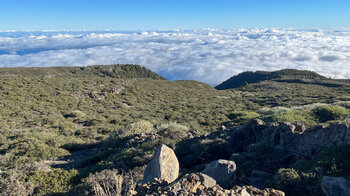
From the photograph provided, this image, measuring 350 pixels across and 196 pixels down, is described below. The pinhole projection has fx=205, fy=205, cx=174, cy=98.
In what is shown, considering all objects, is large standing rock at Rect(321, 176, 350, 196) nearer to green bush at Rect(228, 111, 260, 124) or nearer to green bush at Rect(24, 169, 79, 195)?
green bush at Rect(24, 169, 79, 195)

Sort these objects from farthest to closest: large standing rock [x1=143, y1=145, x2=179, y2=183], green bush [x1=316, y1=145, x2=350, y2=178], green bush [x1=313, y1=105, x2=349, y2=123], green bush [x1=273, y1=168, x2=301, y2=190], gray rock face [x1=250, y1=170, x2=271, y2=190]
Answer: green bush [x1=313, y1=105, x2=349, y2=123] < large standing rock [x1=143, y1=145, x2=179, y2=183] < gray rock face [x1=250, y1=170, x2=271, y2=190] < green bush [x1=316, y1=145, x2=350, y2=178] < green bush [x1=273, y1=168, x2=301, y2=190]

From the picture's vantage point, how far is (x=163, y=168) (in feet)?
15.1

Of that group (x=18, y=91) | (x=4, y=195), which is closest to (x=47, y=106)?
(x=18, y=91)

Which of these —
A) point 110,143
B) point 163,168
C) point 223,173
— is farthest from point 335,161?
point 110,143

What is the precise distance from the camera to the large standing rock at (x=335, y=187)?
3.08m

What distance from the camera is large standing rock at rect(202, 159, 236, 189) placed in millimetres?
4148

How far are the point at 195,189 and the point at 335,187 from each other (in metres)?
2.14

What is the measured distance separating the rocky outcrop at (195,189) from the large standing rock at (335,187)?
2.13ft

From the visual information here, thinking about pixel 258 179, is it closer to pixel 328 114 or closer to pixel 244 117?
pixel 328 114

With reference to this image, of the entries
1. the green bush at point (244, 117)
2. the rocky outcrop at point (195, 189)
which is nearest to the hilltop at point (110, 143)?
the rocky outcrop at point (195, 189)

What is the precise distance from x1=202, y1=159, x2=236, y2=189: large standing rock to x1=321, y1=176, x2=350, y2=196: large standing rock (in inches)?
61.4

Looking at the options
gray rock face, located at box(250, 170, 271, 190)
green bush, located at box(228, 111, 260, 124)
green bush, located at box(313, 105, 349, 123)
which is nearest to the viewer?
gray rock face, located at box(250, 170, 271, 190)

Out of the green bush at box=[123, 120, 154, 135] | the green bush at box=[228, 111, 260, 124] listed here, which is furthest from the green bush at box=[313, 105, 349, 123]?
the green bush at box=[123, 120, 154, 135]

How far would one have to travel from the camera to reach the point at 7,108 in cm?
1578
